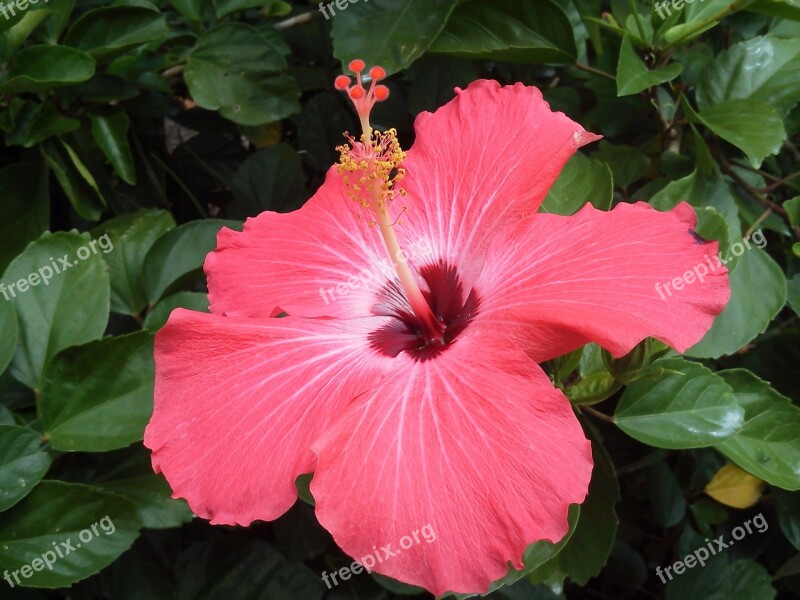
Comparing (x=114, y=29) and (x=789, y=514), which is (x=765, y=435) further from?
(x=114, y=29)

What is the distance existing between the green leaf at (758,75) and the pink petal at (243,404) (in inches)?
31.3

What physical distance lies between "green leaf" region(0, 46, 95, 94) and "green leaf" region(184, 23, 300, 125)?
0.20 m

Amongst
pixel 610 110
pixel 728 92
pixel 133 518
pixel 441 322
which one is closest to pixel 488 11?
pixel 610 110

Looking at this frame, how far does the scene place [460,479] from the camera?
0.69 metres

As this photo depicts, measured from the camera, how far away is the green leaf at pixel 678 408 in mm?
922

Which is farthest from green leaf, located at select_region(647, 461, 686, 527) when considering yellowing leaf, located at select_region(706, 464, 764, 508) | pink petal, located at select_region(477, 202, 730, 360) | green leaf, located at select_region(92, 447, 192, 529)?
green leaf, located at select_region(92, 447, 192, 529)

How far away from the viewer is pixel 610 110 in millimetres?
Result: 1407

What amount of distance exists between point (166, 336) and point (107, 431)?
12.2 inches

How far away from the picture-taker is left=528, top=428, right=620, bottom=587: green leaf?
1.04 m

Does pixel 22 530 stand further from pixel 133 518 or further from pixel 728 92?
pixel 728 92

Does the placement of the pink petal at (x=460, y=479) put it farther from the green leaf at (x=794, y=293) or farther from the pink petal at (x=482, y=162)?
the green leaf at (x=794, y=293)

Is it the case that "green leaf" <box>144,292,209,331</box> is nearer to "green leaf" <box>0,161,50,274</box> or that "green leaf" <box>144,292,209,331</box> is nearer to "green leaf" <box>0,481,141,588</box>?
"green leaf" <box>0,481,141,588</box>

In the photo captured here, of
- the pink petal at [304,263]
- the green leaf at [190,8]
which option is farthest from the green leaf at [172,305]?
the green leaf at [190,8]

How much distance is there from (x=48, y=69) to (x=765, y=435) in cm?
126
